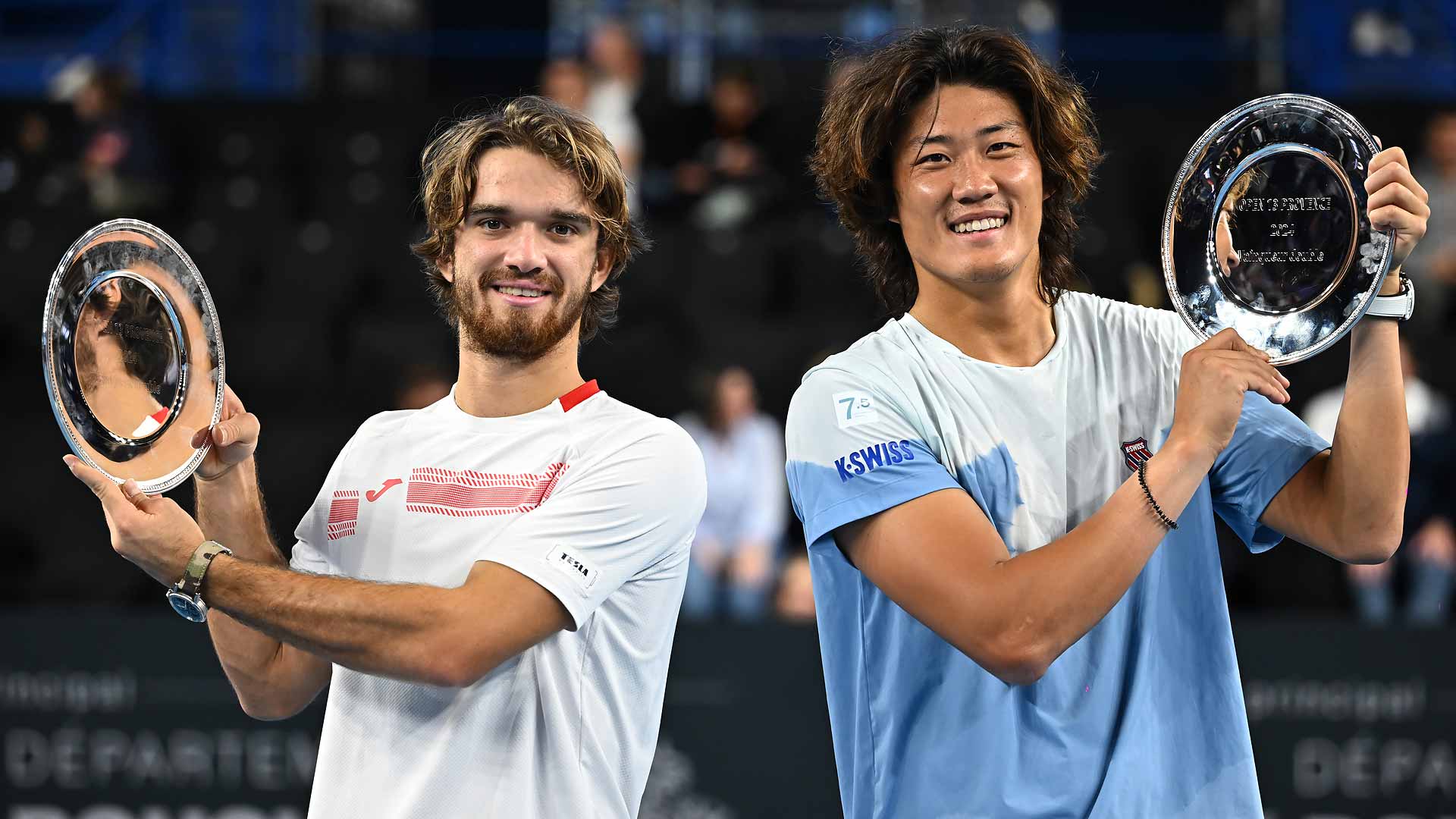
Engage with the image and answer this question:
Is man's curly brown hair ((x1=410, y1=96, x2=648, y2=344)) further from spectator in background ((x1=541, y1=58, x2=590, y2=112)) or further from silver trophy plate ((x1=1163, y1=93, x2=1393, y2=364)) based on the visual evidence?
spectator in background ((x1=541, y1=58, x2=590, y2=112))

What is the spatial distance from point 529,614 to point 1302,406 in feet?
18.8

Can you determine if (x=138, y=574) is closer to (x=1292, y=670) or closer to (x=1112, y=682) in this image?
(x=1292, y=670)

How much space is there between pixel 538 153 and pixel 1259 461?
151 cm

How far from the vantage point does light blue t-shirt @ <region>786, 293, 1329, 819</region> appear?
272 centimetres

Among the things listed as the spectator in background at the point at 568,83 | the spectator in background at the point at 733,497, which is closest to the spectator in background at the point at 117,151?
the spectator in background at the point at 568,83

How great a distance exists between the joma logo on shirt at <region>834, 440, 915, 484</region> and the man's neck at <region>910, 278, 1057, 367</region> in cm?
29

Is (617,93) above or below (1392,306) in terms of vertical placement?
above

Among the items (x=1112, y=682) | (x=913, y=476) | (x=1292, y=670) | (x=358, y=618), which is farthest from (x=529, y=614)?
(x=1292, y=670)

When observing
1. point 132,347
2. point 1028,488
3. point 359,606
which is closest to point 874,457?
point 1028,488

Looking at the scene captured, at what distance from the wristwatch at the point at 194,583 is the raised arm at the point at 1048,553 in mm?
1169

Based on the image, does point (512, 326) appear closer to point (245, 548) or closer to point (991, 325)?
point (245, 548)

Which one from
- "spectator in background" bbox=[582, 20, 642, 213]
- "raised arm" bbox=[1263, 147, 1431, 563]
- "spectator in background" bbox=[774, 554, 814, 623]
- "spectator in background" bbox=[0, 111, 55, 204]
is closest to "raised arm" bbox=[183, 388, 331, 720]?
"raised arm" bbox=[1263, 147, 1431, 563]

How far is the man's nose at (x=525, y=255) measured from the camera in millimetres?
3104

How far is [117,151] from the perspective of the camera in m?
9.53
